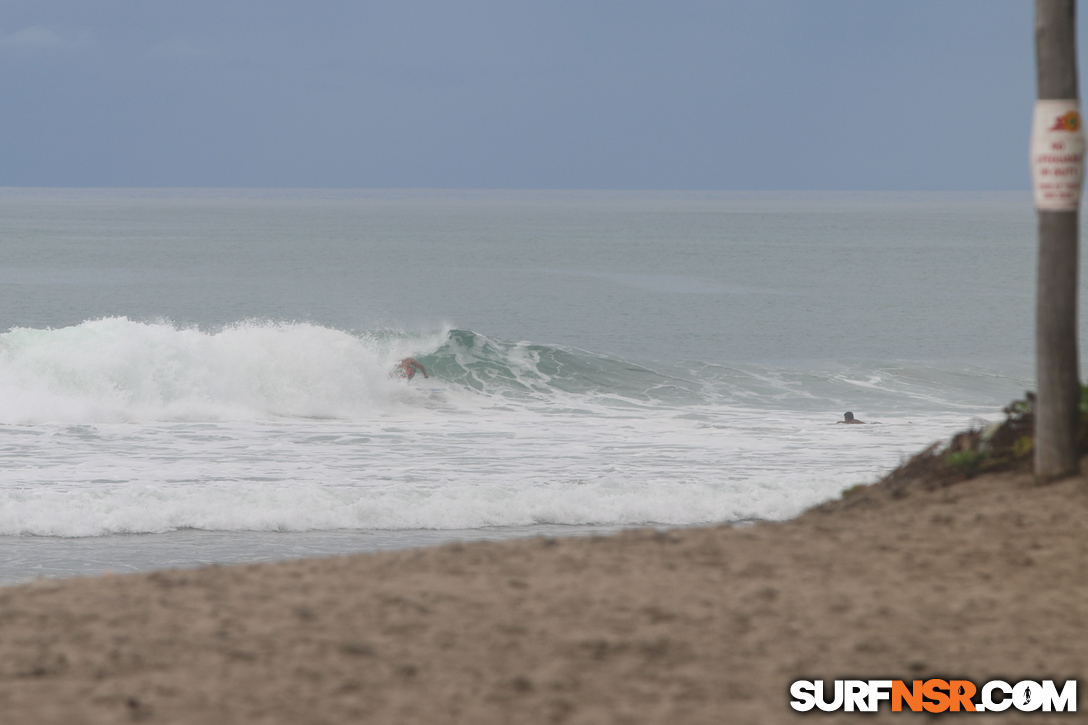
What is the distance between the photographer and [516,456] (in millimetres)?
15836

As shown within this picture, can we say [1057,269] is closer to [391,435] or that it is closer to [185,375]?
[391,435]

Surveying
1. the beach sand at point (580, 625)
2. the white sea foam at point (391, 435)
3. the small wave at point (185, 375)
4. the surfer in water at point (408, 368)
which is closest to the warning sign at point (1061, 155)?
the beach sand at point (580, 625)

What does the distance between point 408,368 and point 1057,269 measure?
18735 mm

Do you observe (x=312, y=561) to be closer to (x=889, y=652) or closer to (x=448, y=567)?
(x=448, y=567)

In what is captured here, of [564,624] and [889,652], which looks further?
[564,624]

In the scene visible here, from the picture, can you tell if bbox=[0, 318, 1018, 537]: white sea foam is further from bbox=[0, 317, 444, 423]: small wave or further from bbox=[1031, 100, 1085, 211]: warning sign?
bbox=[1031, 100, 1085, 211]: warning sign

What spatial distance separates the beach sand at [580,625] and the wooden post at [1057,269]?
18.5 inches

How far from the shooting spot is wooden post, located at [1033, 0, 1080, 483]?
235 inches

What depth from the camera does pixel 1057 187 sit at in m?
5.95

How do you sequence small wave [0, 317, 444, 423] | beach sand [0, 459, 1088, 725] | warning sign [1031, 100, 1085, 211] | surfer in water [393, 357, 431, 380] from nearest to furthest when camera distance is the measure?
beach sand [0, 459, 1088, 725], warning sign [1031, 100, 1085, 211], small wave [0, 317, 444, 423], surfer in water [393, 357, 431, 380]

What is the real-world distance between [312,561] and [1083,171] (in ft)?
14.8

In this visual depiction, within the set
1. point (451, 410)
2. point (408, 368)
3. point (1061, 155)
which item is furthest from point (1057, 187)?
point (408, 368)

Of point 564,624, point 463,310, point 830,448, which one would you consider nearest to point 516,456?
point 830,448

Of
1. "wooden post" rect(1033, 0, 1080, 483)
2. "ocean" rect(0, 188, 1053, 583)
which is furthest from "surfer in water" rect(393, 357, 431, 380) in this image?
"wooden post" rect(1033, 0, 1080, 483)
